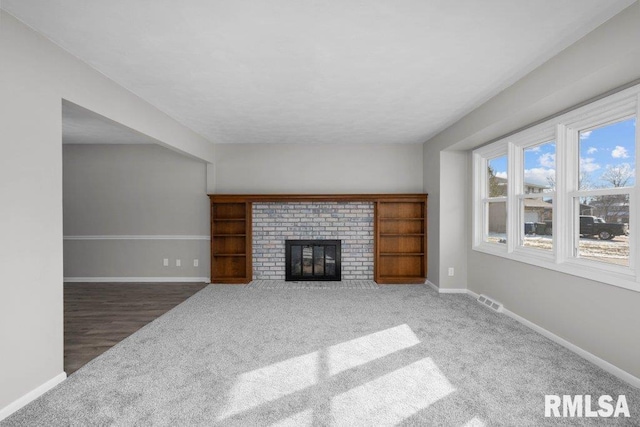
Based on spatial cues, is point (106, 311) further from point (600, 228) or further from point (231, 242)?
point (600, 228)

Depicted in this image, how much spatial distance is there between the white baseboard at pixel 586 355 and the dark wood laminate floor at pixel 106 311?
421 cm

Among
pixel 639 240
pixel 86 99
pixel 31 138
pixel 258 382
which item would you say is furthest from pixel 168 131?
pixel 639 240

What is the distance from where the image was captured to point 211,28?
6.73 ft

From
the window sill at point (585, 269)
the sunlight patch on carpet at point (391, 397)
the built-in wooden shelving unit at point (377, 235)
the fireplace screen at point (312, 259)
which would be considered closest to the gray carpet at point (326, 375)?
the sunlight patch on carpet at point (391, 397)

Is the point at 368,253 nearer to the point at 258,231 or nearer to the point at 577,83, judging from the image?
the point at 258,231

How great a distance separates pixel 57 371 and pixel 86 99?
2130 millimetres

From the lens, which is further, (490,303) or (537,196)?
(490,303)

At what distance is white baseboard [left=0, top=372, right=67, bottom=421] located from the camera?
6.24 ft

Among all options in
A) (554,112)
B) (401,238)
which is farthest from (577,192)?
(401,238)

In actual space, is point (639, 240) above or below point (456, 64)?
below

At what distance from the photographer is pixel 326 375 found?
2.36m

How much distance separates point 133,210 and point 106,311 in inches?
86.7

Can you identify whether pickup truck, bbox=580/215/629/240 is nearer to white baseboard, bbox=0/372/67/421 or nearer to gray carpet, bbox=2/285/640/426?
gray carpet, bbox=2/285/640/426

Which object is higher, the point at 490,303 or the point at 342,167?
the point at 342,167
